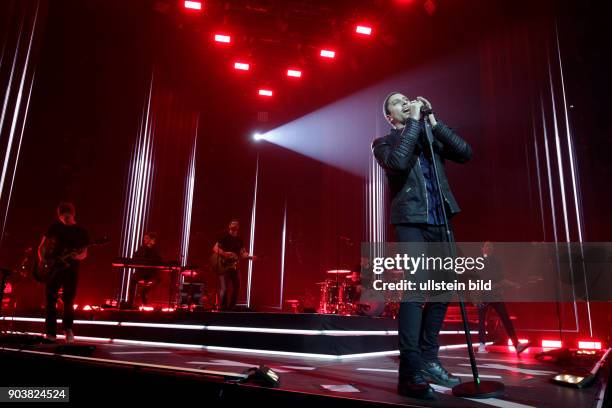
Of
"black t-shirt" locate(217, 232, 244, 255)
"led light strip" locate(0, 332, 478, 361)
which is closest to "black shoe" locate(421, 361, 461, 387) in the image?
"led light strip" locate(0, 332, 478, 361)

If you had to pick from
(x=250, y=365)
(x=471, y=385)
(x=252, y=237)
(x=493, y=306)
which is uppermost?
(x=252, y=237)

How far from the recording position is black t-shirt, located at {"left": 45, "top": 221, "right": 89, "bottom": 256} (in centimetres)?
493

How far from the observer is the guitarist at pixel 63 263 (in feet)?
16.1

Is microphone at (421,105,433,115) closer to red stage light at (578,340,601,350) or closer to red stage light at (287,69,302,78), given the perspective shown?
red stage light at (578,340,601,350)

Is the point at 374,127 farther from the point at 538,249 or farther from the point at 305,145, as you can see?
the point at 538,249

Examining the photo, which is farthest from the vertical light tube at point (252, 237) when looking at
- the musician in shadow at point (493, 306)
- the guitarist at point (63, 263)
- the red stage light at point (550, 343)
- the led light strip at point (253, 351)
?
the red stage light at point (550, 343)

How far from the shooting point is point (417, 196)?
7.62ft

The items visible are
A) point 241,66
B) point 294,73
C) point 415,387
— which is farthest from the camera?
point 294,73

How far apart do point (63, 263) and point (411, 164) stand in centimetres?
442

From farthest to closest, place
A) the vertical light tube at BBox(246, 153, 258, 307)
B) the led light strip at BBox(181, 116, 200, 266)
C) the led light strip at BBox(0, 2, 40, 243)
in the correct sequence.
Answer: the vertical light tube at BBox(246, 153, 258, 307)
the led light strip at BBox(181, 116, 200, 266)
the led light strip at BBox(0, 2, 40, 243)

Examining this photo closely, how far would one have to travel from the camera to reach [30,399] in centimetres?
214

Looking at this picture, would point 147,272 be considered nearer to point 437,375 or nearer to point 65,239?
point 65,239

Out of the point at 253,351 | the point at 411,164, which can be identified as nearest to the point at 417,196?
the point at 411,164

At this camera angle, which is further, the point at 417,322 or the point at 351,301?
the point at 351,301
